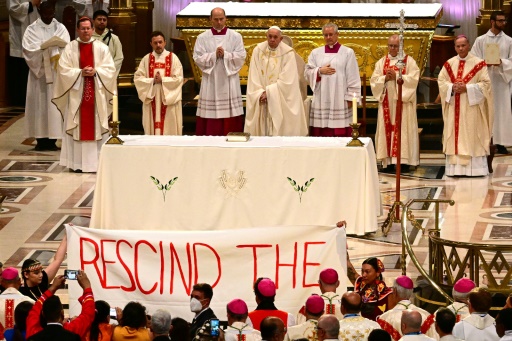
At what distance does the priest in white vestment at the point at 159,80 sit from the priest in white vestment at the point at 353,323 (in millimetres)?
8906

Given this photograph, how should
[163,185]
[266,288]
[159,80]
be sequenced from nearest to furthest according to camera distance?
[266,288], [163,185], [159,80]

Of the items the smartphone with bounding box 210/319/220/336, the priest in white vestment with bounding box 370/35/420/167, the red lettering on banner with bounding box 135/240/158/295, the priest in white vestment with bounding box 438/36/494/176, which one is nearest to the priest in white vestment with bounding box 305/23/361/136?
the priest in white vestment with bounding box 370/35/420/167

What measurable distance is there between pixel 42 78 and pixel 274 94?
4567mm

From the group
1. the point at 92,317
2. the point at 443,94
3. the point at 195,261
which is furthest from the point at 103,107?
the point at 92,317

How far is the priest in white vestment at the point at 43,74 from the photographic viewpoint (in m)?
19.7

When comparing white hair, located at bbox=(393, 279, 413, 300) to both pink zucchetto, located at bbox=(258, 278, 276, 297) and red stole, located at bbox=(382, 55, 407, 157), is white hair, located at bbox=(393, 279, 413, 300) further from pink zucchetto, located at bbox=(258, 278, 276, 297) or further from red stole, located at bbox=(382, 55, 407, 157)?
red stole, located at bbox=(382, 55, 407, 157)

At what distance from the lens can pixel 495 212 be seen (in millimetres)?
15641

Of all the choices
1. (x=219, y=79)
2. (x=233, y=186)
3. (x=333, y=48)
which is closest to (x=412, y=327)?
(x=233, y=186)

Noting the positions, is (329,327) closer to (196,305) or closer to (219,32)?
(196,305)

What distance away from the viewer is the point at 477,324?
9.23 meters

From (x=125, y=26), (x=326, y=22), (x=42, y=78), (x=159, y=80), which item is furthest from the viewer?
(x=125, y=26)

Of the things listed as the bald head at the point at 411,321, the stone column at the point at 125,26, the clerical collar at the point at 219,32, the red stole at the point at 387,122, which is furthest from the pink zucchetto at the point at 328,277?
the stone column at the point at 125,26

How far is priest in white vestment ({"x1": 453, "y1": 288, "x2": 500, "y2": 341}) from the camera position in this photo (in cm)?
920

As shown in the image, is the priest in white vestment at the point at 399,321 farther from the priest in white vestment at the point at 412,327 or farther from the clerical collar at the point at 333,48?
the clerical collar at the point at 333,48
